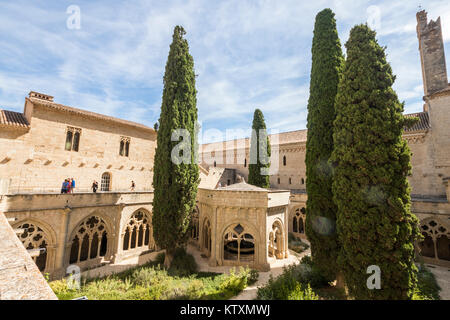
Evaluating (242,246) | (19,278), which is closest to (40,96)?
(19,278)

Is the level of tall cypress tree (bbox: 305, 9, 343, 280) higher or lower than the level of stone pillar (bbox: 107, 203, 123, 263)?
higher

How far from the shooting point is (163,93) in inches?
521

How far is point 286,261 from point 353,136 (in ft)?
31.8

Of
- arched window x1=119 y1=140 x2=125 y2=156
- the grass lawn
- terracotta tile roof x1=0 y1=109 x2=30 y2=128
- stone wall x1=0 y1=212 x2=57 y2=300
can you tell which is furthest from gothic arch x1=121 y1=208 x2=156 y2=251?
stone wall x1=0 y1=212 x2=57 y2=300

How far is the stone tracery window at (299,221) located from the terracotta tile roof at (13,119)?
2317cm

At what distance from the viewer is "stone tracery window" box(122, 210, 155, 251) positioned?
14.6 metres

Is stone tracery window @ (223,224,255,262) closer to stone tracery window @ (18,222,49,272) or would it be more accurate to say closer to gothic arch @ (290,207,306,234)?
gothic arch @ (290,207,306,234)

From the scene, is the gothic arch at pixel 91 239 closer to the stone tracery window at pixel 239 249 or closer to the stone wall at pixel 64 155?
the stone wall at pixel 64 155

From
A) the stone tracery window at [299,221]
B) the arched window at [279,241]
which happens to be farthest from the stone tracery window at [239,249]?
the stone tracery window at [299,221]

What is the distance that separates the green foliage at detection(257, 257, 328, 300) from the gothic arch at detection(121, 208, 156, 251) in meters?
9.96

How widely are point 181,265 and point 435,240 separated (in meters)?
16.5

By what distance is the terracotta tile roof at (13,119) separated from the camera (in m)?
13.0
